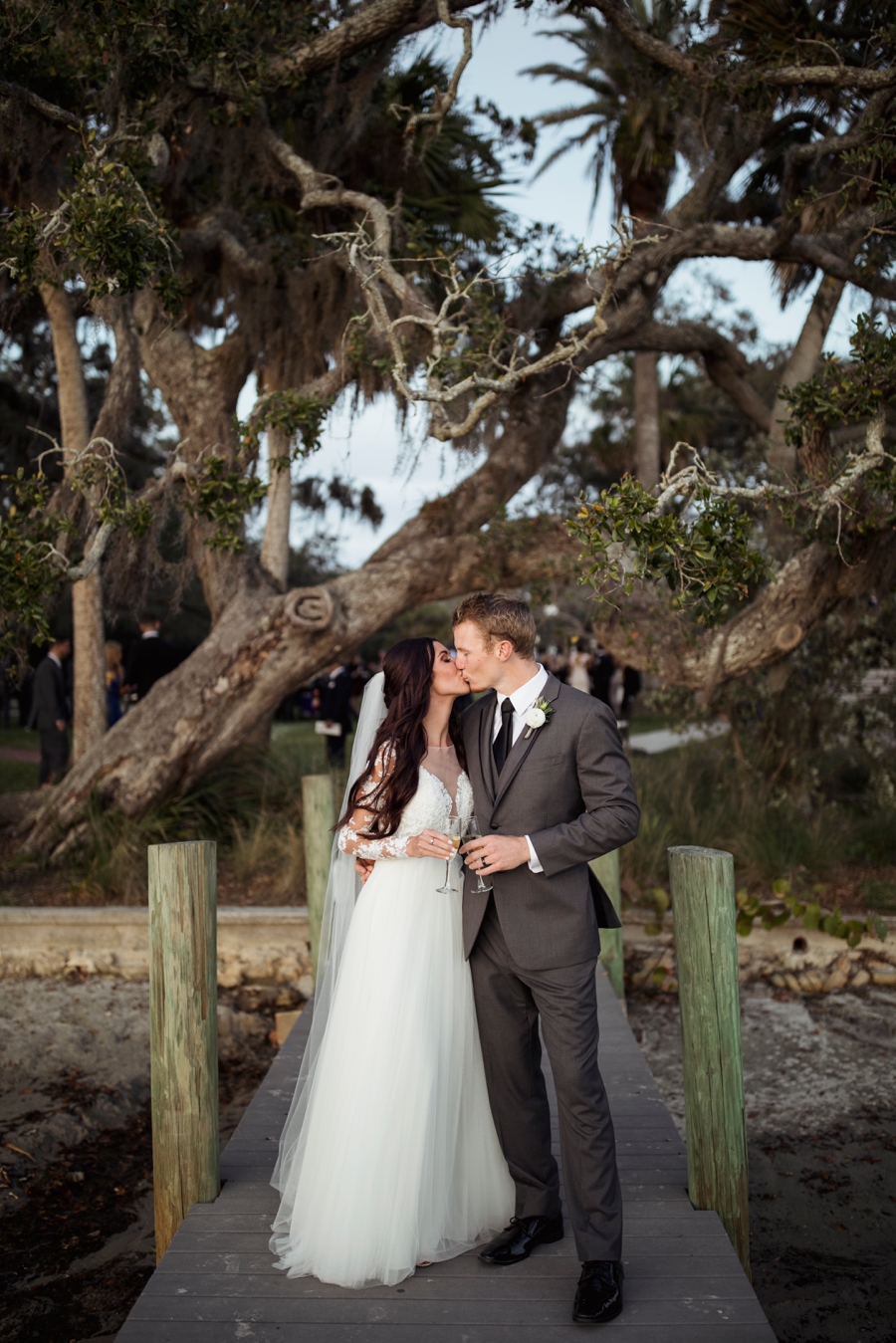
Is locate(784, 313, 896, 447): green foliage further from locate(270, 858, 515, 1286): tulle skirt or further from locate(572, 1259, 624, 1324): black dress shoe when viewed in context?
locate(572, 1259, 624, 1324): black dress shoe

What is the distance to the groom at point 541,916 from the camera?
9.48 feet

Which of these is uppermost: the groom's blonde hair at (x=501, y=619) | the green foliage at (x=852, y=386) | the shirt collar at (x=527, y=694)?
the green foliage at (x=852, y=386)

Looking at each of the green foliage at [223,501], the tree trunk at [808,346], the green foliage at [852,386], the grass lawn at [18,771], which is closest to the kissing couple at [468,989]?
the green foliage at [223,501]

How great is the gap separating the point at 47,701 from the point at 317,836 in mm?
5991

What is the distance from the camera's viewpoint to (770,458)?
28.9ft

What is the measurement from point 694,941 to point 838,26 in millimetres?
7463

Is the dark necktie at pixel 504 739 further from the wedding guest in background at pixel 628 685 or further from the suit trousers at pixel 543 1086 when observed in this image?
the wedding guest in background at pixel 628 685

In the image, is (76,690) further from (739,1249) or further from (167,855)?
(739,1249)

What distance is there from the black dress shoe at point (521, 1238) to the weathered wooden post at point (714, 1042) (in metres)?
0.53

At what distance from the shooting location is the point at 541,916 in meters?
3.04

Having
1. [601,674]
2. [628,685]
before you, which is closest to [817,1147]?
[628,685]

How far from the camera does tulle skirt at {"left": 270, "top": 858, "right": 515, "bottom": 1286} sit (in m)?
3.00

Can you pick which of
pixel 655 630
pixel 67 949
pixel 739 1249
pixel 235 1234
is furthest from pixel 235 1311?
pixel 655 630

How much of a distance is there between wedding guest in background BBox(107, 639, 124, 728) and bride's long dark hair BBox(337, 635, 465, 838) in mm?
9985
